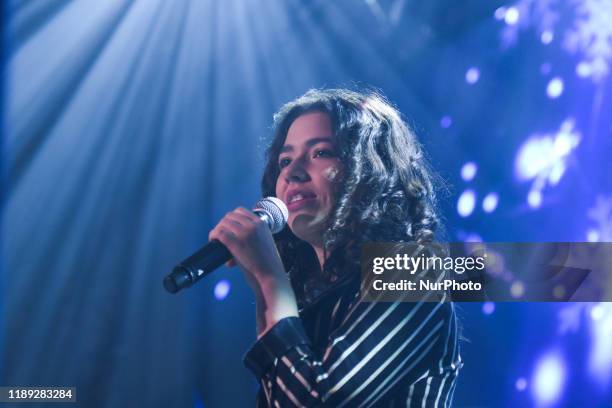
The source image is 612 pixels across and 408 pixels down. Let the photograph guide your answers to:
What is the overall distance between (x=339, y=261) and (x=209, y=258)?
0.49 m

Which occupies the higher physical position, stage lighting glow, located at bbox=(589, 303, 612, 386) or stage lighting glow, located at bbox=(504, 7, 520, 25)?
stage lighting glow, located at bbox=(504, 7, 520, 25)

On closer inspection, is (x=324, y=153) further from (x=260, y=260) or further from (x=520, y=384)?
(x=520, y=384)

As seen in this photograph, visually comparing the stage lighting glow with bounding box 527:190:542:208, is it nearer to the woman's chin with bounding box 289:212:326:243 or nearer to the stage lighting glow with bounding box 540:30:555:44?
the stage lighting glow with bounding box 540:30:555:44

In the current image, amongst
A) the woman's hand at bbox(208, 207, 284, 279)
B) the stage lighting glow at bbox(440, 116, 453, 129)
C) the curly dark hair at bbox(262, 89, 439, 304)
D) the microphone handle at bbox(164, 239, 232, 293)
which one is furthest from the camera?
the stage lighting glow at bbox(440, 116, 453, 129)

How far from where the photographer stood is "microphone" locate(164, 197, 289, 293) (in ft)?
4.52

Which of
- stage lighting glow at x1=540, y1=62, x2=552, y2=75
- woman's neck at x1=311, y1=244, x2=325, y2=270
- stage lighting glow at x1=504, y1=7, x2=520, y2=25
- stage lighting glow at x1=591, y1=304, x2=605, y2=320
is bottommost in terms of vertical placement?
stage lighting glow at x1=591, y1=304, x2=605, y2=320

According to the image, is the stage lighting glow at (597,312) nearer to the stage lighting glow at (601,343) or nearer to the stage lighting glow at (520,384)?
the stage lighting glow at (601,343)

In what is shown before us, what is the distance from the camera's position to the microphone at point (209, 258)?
1378mm

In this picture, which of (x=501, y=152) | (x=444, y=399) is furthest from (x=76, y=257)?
(x=501, y=152)

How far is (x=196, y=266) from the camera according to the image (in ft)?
4.66

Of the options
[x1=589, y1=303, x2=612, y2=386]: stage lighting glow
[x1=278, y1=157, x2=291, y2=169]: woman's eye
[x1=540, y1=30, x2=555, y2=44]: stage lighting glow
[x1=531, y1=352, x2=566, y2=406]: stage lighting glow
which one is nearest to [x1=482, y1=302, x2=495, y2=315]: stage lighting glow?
[x1=531, y1=352, x2=566, y2=406]: stage lighting glow

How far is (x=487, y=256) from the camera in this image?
6.17 ft

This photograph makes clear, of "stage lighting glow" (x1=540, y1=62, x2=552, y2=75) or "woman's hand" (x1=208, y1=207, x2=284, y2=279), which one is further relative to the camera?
"stage lighting glow" (x1=540, y1=62, x2=552, y2=75)

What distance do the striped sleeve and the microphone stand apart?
26 cm
